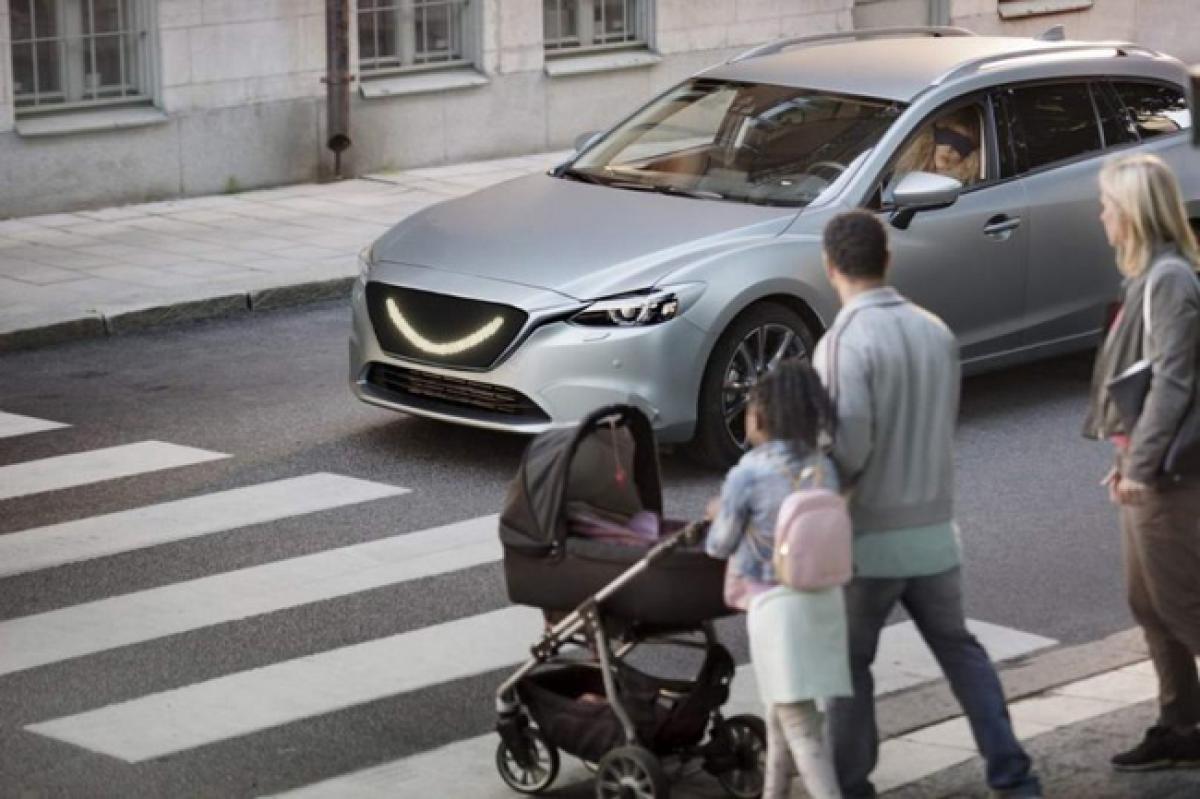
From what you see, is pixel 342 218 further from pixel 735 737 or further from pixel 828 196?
pixel 735 737

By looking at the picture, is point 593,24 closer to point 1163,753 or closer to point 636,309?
point 636,309

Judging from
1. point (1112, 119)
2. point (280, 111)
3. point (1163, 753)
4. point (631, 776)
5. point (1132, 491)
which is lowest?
point (1163, 753)

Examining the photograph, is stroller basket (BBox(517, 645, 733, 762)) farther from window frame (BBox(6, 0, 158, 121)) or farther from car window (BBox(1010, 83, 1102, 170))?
window frame (BBox(6, 0, 158, 121))

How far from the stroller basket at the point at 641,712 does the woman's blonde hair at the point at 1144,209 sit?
161 cm

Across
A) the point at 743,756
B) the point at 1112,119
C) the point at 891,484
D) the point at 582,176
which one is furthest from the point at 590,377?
the point at 891,484

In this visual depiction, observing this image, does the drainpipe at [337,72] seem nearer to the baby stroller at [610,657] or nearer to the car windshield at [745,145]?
the car windshield at [745,145]

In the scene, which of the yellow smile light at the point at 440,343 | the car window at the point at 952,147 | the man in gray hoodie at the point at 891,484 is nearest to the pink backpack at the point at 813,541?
the man in gray hoodie at the point at 891,484

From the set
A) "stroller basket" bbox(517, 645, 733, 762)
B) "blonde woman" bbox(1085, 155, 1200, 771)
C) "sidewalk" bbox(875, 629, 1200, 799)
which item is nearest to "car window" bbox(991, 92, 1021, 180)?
"sidewalk" bbox(875, 629, 1200, 799)

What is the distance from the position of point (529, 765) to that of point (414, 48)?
1404 cm

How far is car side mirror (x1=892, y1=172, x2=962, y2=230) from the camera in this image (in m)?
11.8

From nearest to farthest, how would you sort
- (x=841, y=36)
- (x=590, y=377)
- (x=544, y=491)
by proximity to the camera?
(x=544, y=491) → (x=590, y=377) → (x=841, y=36)

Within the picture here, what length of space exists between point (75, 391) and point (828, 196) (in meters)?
4.06

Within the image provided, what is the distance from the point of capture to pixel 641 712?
285 inches

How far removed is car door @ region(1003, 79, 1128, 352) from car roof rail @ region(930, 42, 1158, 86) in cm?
19
